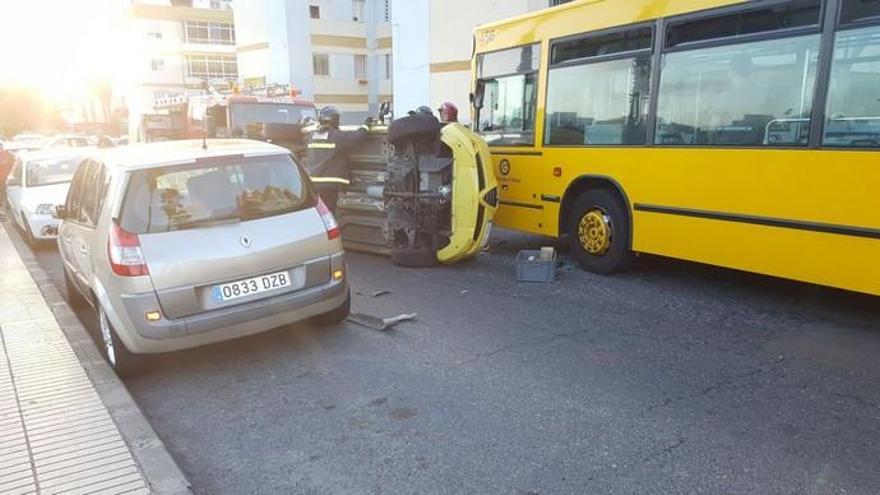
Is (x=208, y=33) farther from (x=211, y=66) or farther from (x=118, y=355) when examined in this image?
(x=118, y=355)

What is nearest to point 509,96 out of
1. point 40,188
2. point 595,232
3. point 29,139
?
point 595,232

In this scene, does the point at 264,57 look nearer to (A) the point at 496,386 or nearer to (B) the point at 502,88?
(B) the point at 502,88

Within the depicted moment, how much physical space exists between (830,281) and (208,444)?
Result: 484cm

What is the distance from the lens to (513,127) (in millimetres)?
8297

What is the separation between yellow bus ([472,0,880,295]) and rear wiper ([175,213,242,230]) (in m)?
4.09

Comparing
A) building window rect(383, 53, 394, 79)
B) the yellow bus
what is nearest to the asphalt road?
the yellow bus

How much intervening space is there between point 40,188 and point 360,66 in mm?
30085

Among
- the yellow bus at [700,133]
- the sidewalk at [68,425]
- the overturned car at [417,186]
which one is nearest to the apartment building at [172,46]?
the overturned car at [417,186]

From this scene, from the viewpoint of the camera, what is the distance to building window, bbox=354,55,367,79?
3822 centimetres

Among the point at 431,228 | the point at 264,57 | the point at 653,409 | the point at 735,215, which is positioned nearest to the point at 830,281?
the point at 735,215

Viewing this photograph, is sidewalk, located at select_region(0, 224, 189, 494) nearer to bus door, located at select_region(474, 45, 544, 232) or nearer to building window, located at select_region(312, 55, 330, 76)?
bus door, located at select_region(474, 45, 544, 232)

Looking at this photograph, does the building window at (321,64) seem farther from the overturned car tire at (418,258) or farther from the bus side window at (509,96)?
the overturned car tire at (418,258)

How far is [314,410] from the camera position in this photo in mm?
3941

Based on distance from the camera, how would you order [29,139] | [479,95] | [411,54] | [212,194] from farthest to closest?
[29,139] → [411,54] → [479,95] → [212,194]
